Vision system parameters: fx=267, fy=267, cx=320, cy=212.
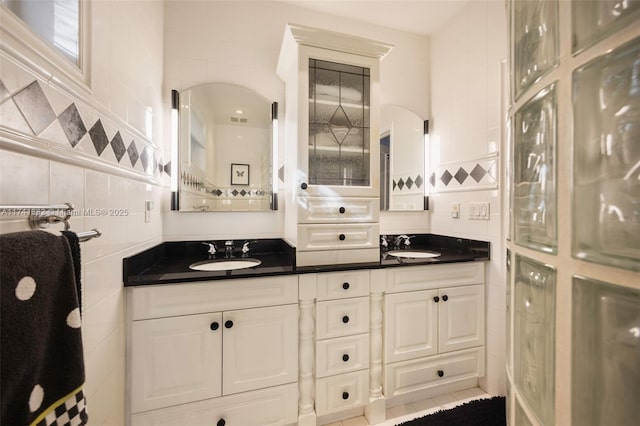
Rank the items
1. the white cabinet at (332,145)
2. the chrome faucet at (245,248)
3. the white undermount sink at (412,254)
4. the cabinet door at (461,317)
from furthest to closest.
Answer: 1. the white undermount sink at (412,254)
2. the chrome faucet at (245,248)
3. the cabinet door at (461,317)
4. the white cabinet at (332,145)

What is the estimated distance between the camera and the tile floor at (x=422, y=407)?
1530 millimetres

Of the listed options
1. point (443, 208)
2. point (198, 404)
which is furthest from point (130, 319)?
point (443, 208)

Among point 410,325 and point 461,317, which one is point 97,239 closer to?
point 410,325

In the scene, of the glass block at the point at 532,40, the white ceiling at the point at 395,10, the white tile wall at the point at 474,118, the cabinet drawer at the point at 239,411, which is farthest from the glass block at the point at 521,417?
the white ceiling at the point at 395,10

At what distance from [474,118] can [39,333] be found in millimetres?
2315

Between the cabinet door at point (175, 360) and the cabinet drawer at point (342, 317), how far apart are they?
51 centimetres

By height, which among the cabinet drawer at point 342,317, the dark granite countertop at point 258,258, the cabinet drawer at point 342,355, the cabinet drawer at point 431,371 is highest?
the dark granite countertop at point 258,258

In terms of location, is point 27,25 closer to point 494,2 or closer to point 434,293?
point 434,293

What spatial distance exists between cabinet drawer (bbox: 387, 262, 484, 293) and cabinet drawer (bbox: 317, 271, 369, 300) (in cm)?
→ 17

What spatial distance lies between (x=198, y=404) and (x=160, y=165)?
134 centimetres

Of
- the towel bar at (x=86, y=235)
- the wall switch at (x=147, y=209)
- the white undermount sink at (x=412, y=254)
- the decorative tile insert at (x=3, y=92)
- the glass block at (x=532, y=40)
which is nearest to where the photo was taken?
the glass block at (x=532, y=40)

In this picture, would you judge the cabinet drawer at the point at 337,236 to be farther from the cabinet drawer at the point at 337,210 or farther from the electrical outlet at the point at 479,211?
the electrical outlet at the point at 479,211

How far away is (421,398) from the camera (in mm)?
1698

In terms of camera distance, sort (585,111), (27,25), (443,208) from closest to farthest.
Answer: (585,111), (27,25), (443,208)
